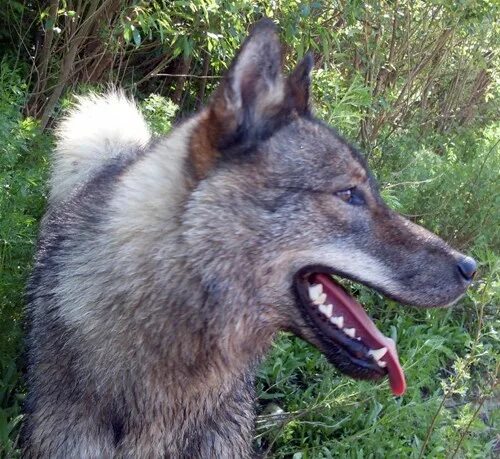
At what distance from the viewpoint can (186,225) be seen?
2.69m

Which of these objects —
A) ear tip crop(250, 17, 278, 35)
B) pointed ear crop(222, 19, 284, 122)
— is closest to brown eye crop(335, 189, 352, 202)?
pointed ear crop(222, 19, 284, 122)

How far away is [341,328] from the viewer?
2.89 metres

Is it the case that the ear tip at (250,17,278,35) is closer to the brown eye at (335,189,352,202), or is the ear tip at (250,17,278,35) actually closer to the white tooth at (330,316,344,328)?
the brown eye at (335,189,352,202)

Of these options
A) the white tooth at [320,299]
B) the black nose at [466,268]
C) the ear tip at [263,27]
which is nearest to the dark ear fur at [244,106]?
the ear tip at [263,27]

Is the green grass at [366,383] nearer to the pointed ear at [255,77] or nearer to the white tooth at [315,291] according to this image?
the white tooth at [315,291]

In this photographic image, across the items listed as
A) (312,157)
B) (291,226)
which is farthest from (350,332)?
(312,157)

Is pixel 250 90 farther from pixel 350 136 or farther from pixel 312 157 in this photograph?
pixel 350 136

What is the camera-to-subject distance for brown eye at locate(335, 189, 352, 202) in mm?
2809

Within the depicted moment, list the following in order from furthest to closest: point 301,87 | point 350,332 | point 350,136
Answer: point 350,136, point 301,87, point 350,332

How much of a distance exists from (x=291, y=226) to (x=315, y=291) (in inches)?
11.8

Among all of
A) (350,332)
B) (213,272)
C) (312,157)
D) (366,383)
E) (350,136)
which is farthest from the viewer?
(350,136)

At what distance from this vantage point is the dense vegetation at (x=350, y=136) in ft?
12.3

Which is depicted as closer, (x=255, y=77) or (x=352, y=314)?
(x=255, y=77)

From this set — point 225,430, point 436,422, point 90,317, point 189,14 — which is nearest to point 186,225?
point 90,317
